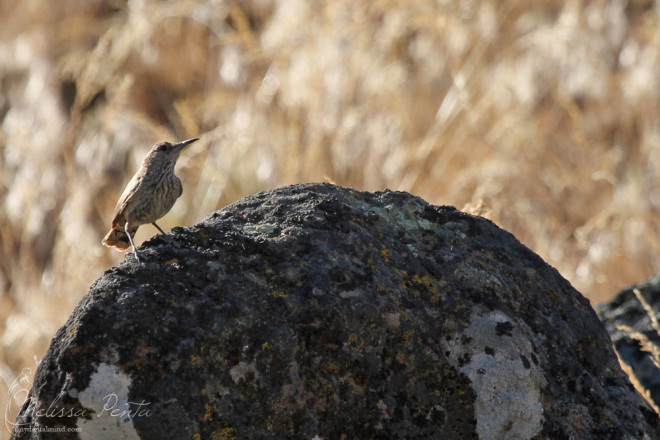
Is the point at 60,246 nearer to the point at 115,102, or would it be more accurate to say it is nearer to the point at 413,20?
the point at 115,102

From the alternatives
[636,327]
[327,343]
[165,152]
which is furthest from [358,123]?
[327,343]

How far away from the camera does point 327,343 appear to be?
6.76ft

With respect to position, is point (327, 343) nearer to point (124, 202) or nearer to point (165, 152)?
point (124, 202)

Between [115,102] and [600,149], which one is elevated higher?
[600,149]

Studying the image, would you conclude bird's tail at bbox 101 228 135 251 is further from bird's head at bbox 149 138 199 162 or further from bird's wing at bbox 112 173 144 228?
bird's head at bbox 149 138 199 162

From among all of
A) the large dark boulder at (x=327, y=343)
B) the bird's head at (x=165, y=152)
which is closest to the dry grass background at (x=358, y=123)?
the bird's head at (x=165, y=152)

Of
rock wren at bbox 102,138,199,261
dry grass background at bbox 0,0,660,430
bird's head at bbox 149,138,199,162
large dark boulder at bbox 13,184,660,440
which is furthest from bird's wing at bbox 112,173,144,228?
dry grass background at bbox 0,0,660,430

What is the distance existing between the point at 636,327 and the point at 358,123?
145 inches

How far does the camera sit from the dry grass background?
5789 mm

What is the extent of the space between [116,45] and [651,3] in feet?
17.5

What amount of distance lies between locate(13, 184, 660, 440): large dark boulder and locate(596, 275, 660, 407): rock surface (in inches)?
26.0

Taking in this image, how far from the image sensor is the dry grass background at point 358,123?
228 inches

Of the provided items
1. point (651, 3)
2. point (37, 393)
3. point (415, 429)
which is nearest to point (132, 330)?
point (37, 393)

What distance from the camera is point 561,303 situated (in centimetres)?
246
